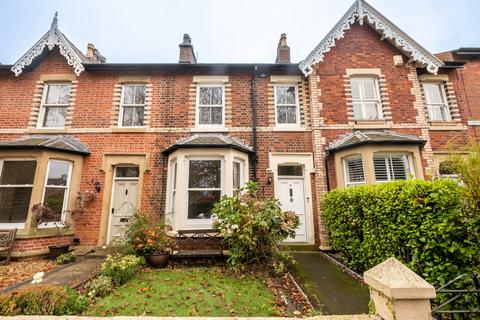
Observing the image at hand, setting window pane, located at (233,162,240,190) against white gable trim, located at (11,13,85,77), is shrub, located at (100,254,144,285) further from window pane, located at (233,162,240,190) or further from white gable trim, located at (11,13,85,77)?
white gable trim, located at (11,13,85,77)

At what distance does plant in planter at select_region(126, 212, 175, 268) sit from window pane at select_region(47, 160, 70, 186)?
3.73m

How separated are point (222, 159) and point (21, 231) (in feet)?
21.8

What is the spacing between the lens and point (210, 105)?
9.48 metres

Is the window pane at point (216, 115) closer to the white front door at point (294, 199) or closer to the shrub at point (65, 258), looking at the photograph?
the white front door at point (294, 199)

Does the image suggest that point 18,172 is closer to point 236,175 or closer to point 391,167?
point 236,175

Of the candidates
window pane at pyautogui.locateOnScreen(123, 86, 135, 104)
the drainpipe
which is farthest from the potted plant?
the drainpipe

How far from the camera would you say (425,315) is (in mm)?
2031

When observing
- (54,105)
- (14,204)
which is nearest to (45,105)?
(54,105)

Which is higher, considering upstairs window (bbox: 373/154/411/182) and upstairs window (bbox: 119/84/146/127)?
upstairs window (bbox: 119/84/146/127)

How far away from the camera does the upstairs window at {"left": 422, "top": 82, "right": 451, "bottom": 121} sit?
9.71 metres

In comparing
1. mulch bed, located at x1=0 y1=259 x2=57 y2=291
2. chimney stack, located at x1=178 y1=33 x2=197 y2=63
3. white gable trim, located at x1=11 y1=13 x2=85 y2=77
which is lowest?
mulch bed, located at x1=0 y1=259 x2=57 y2=291

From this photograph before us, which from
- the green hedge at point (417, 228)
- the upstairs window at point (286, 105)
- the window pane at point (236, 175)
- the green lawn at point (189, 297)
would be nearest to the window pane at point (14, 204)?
the green lawn at point (189, 297)

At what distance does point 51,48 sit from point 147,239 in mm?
9030

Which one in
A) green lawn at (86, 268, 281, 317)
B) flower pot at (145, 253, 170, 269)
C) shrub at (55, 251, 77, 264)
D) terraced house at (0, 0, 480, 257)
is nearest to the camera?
green lawn at (86, 268, 281, 317)
